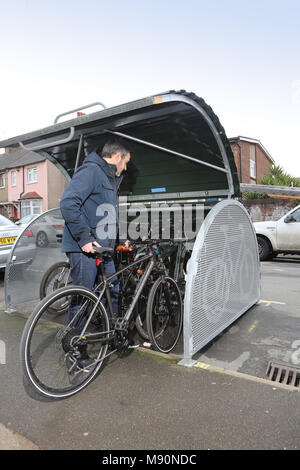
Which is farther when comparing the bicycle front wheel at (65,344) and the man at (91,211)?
the man at (91,211)

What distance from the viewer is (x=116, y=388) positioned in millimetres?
2742

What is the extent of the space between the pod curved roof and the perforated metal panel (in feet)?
2.64

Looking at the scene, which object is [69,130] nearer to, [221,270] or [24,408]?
[221,270]

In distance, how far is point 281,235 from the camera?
35.1 feet

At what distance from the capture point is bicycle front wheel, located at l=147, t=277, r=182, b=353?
3236 millimetres

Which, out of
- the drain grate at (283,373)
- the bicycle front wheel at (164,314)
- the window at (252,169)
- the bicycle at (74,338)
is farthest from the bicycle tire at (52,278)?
the window at (252,169)

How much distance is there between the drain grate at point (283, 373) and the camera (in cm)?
300

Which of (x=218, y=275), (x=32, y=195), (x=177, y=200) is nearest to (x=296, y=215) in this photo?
(x=177, y=200)

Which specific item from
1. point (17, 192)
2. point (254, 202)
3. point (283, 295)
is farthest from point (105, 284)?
point (17, 192)

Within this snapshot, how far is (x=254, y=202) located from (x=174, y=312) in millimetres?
14821

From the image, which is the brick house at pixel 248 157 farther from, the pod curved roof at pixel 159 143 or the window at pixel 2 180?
the window at pixel 2 180

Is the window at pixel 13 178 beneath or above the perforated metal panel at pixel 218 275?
above

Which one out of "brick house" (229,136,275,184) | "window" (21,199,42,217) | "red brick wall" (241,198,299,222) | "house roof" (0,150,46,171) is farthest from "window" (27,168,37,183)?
"red brick wall" (241,198,299,222)

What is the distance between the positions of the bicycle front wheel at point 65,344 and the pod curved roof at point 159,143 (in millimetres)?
1413
